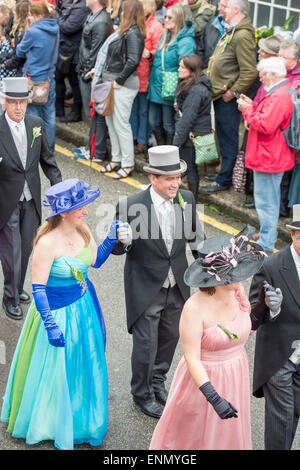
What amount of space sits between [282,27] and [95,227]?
4351mm

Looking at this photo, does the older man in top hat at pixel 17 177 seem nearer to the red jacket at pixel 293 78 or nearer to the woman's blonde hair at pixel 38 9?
the red jacket at pixel 293 78

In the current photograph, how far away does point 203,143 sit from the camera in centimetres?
927

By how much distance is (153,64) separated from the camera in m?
10.2

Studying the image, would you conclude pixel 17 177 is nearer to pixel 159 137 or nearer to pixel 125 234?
pixel 125 234

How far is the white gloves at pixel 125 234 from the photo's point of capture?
5.70 metres

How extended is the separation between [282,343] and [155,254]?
1220mm

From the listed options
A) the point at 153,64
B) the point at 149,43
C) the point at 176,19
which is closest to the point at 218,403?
the point at 176,19

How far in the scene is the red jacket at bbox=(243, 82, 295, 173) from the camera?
8.12m

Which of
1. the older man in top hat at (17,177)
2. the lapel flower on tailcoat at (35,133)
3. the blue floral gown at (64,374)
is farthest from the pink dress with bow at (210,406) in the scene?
the lapel flower on tailcoat at (35,133)

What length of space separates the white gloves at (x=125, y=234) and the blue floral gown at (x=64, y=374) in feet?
0.85

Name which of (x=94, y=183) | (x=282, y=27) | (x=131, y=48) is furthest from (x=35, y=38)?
(x=282, y=27)

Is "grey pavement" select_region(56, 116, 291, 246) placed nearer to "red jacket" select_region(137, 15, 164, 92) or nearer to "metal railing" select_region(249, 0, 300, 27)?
"red jacket" select_region(137, 15, 164, 92)

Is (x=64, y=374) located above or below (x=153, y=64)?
below

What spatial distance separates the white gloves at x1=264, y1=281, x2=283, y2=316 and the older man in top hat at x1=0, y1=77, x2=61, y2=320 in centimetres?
294
